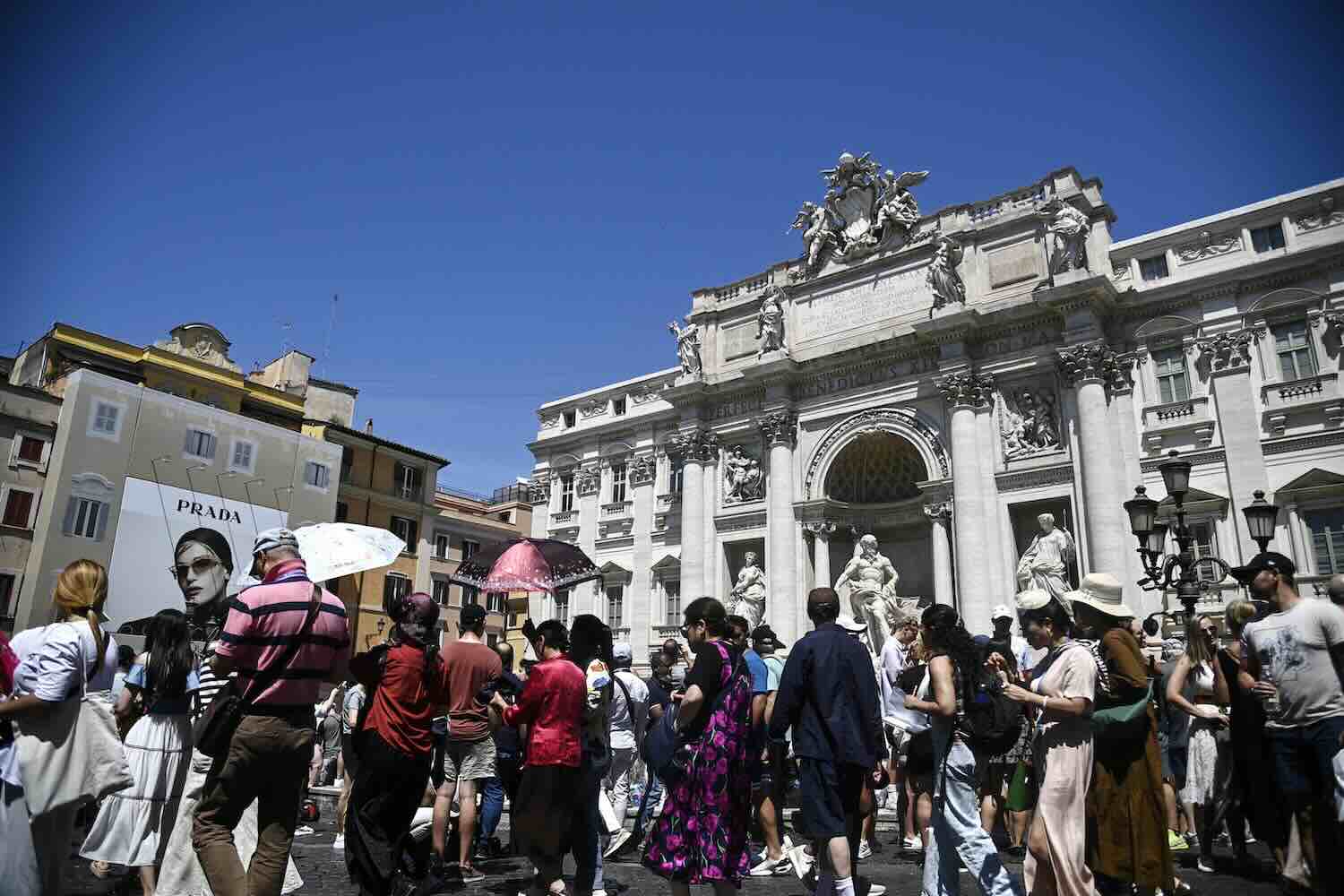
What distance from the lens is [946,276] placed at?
80.4 feet

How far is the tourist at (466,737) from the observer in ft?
25.0

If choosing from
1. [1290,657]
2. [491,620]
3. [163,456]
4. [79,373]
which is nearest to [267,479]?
[163,456]

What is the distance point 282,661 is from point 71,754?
1143mm

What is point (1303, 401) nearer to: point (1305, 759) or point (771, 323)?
point (771, 323)

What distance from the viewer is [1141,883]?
525cm

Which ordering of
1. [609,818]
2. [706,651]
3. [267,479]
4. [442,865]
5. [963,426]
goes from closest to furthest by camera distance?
[706,651], [442,865], [609,818], [963,426], [267,479]

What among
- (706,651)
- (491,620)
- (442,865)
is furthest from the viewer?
(491,620)

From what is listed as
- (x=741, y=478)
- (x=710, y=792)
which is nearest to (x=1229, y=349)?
(x=741, y=478)

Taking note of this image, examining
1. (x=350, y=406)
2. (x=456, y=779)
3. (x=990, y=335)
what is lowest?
(x=456, y=779)

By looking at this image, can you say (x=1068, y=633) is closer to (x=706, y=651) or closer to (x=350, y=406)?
(x=706, y=651)

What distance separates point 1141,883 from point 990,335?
20.1 meters

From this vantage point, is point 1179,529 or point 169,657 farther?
point 1179,529

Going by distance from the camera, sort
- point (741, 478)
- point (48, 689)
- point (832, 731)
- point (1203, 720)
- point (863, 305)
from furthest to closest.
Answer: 1. point (741, 478)
2. point (863, 305)
3. point (1203, 720)
4. point (832, 731)
5. point (48, 689)

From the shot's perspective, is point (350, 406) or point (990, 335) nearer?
point (990, 335)
